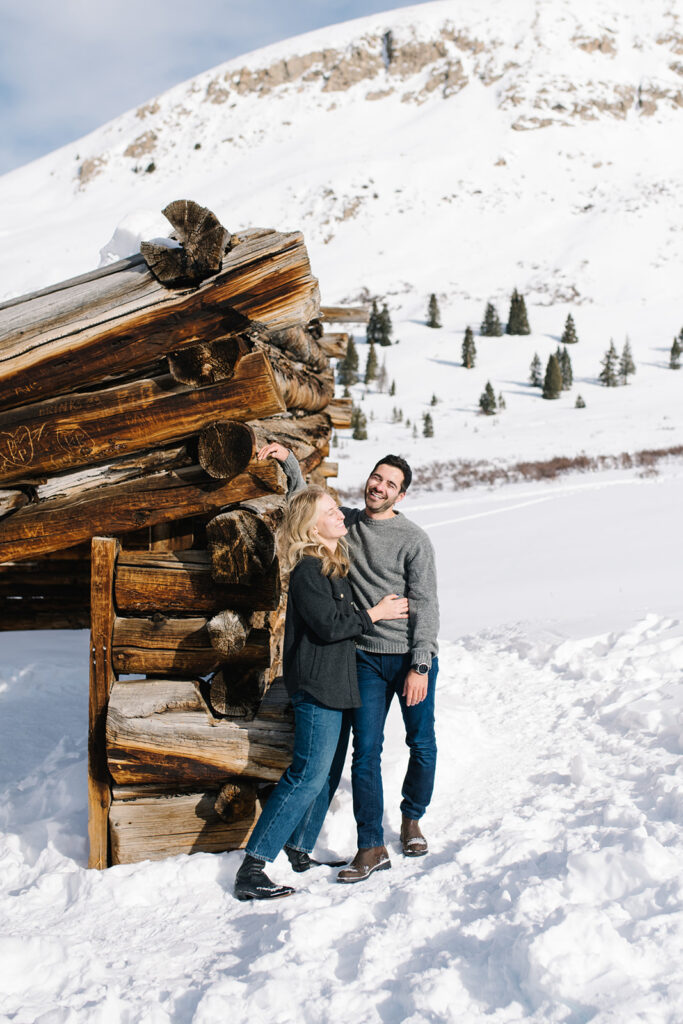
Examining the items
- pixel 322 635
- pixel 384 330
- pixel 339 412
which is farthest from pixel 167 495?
pixel 384 330

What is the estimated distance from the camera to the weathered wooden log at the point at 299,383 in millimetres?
6034

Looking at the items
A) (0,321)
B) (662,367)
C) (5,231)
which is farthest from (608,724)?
(5,231)

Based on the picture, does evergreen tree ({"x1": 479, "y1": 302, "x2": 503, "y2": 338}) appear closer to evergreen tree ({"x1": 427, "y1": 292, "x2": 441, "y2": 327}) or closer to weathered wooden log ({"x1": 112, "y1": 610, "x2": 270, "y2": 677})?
evergreen tree ({"x1": 427, "y1": 292, "x2": 441, "y2": 327})

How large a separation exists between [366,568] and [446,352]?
45.2 meters

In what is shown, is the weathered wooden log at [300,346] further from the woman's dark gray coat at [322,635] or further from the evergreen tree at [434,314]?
the evergreen tree at [434,314]

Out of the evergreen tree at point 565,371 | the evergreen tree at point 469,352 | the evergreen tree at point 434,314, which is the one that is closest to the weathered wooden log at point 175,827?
the evergreen tree at point 565,371

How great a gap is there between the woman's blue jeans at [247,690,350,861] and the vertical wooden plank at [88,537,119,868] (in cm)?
94

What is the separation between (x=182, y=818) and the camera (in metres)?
3.74

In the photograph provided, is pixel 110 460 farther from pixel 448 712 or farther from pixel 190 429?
pixel 448 712

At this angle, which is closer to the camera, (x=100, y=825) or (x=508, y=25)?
(x=100, y=825)

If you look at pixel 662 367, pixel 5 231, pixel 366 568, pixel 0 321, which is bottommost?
pixel 662 367

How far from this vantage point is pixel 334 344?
354 inches

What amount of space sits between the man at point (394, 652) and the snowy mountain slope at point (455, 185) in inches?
179

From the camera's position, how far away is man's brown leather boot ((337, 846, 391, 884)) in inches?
130
